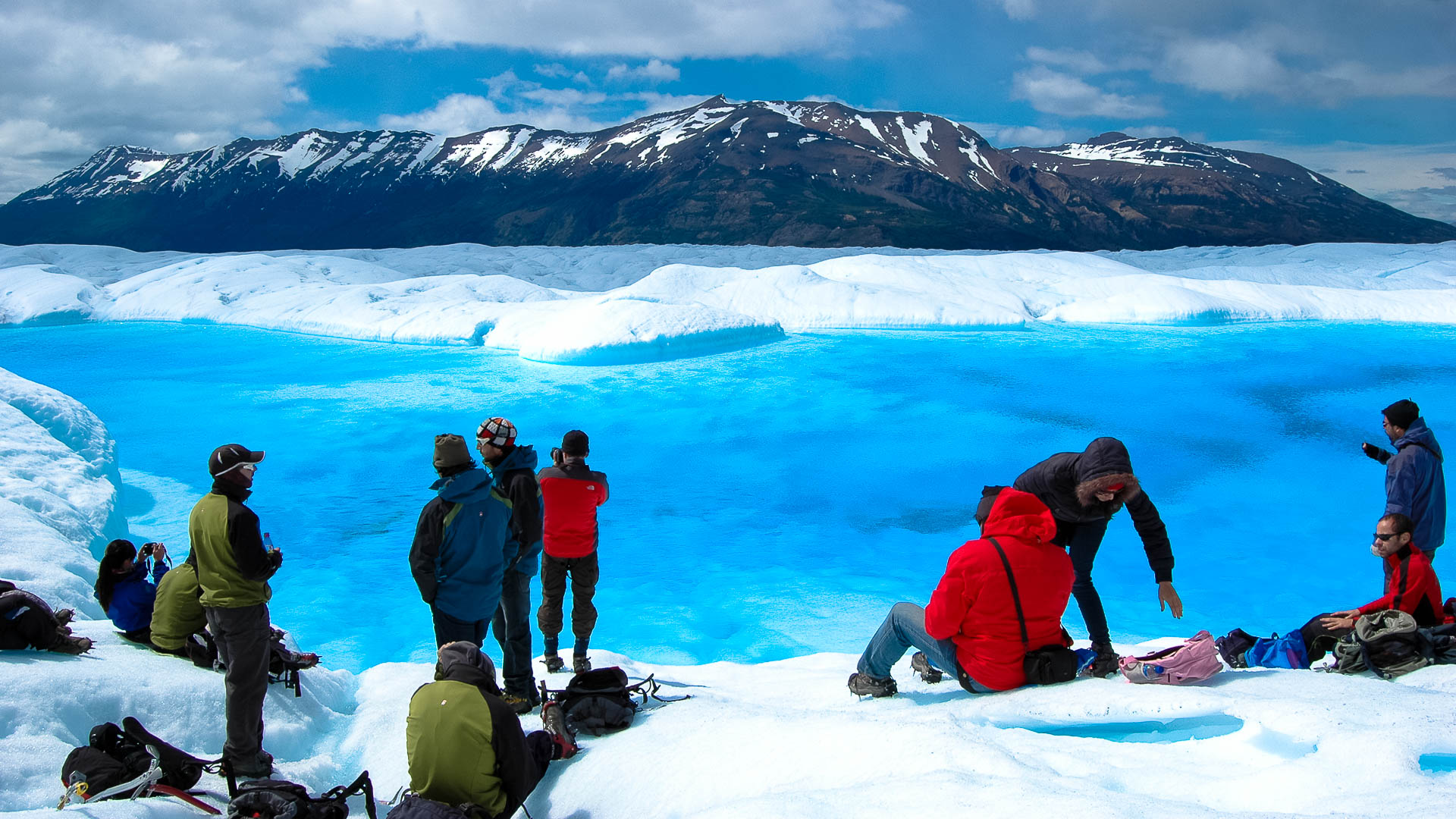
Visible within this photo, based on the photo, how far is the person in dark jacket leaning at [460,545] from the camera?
130 inches

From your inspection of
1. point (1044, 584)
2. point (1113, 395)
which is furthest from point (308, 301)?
point (1044, 584)

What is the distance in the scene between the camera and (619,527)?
8.38m

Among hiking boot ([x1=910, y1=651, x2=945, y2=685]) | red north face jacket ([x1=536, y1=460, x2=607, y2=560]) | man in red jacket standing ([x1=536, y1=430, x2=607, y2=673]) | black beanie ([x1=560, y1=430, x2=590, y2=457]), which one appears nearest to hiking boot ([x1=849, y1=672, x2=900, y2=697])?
hiking boot ([x1=910, y1=651, x2=945, y2=685])

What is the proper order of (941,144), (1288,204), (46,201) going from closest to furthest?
1. (1288,204)
2. (941,144)
3. (46,201)

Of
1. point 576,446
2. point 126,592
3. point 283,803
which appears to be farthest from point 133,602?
point 576,446

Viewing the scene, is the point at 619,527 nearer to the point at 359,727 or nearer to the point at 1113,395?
the point at 359,727

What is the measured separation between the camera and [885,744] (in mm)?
2660

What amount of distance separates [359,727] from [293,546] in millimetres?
4644

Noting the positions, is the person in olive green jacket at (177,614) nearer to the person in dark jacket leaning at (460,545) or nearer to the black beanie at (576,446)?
the person in dark jacket leaning at (460,545)

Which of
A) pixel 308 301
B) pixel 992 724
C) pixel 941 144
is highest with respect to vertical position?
pixel 941 144

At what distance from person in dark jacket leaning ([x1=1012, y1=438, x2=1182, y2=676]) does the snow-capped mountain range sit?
85.3 meters

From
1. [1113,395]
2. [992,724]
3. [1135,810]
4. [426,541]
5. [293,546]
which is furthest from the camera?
[1113,395]

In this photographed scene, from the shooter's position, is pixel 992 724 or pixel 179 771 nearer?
pixel 179 771

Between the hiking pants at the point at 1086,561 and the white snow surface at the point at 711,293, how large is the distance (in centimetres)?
1303
